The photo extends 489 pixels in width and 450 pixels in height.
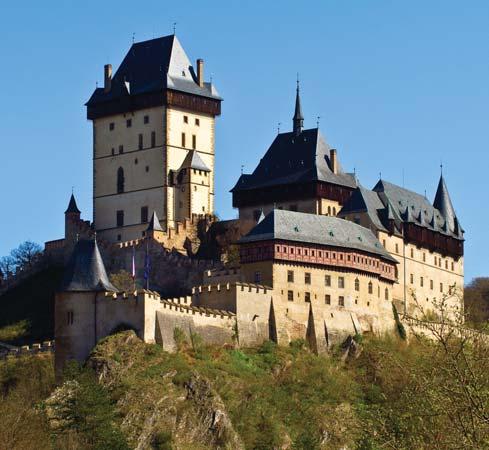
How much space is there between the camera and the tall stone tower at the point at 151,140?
323 feet

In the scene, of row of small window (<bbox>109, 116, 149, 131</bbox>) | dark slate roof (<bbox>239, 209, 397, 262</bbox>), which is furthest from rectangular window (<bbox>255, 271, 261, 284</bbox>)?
row of small window (<bbox>109, 116, 149, 131</bbox>)

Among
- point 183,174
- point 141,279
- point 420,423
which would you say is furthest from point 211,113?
point 420,423

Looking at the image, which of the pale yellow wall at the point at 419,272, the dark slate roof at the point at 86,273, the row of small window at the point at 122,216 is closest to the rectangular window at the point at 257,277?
the dark slate roof at the point at 86,273

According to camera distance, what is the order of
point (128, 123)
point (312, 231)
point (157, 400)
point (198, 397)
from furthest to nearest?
point (128, 123)
point (312, 231)
point (198, 397)
point (157, 400)

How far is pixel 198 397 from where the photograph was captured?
73062mm

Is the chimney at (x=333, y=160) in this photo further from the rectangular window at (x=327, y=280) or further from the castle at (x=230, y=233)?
the rectangular window at (x=327, y=280)

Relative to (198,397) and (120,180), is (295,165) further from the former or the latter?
(198,397)

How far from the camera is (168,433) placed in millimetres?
70375

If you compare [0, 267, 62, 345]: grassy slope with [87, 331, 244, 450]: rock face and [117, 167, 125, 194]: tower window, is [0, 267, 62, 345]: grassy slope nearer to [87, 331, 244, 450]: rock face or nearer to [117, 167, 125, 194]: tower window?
[117, 167, 125, 194]: tower window

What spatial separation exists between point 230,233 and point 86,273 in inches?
790

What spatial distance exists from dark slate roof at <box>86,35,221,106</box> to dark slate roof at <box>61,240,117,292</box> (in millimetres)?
24263

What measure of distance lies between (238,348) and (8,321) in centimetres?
2120

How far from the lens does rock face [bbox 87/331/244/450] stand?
70.8m

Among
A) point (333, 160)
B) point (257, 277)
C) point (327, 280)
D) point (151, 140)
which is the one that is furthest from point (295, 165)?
point (257, 277)
